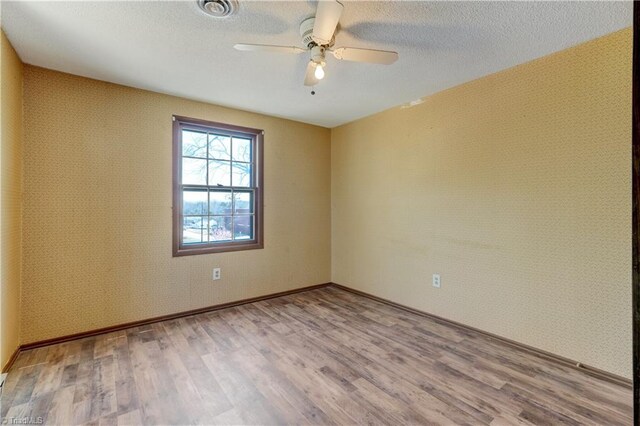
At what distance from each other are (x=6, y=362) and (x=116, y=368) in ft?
2.42

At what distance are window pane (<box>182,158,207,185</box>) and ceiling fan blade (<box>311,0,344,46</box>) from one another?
→ 2142 millimetres

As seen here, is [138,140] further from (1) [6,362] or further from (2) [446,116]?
(2) [446,116]

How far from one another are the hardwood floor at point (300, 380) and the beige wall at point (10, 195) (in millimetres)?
331

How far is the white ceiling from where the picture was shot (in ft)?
5.84

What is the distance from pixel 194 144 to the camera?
11.1 ft

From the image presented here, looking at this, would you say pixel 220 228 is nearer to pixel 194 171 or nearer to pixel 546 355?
pixel 194 171

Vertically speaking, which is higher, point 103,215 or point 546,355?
point 103,215

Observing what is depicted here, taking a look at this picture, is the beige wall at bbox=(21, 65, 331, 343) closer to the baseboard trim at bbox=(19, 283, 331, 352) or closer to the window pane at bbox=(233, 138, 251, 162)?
the baseboard trim at bbox=(19, 283, 331, 352)

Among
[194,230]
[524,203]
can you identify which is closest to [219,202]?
[194,230]

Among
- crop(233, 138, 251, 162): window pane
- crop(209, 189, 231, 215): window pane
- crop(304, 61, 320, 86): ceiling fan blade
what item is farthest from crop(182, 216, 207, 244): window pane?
crop(304, 61, 320, 86): ceiling fan blade

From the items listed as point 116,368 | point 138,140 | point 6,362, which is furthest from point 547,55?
point 6,362

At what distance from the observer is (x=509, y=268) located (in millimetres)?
2590

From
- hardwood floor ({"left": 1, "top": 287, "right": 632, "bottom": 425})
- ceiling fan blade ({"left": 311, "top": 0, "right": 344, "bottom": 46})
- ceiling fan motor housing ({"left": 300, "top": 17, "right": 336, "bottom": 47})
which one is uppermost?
ceiling fan motor housing ({"left": 300, "top": 17, "right": 336, "bottom": 47})

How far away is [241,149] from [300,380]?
8.90 feet
